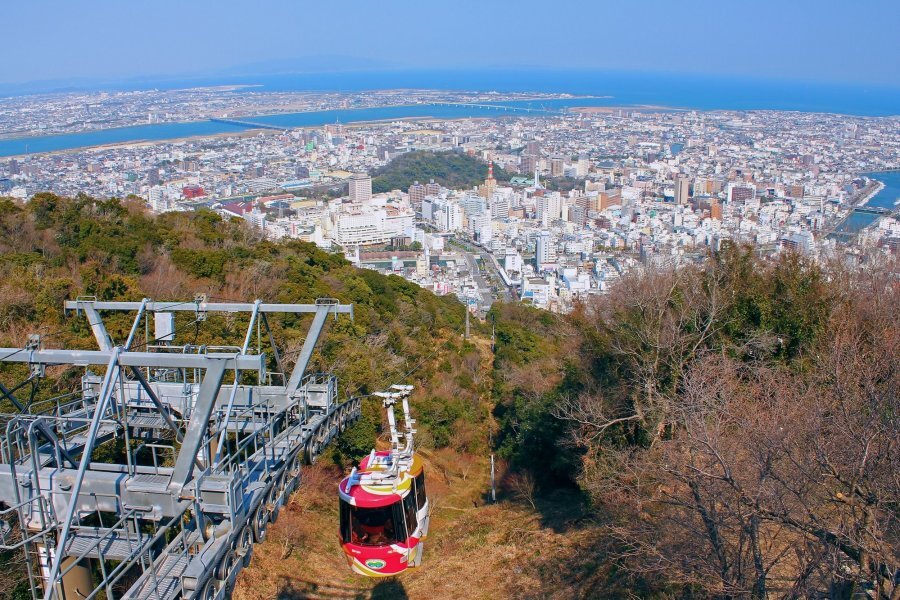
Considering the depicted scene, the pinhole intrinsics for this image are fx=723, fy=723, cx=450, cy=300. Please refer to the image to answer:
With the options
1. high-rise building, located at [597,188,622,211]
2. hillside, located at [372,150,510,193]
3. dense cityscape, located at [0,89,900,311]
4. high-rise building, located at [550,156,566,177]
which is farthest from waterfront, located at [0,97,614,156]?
high-rise building, located at [597,188,622,211]

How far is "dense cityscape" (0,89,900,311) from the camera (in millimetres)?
39562

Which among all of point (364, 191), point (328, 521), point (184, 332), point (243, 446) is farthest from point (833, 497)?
point (364, 191)

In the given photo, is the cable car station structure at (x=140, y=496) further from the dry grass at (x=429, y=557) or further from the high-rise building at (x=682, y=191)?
the high-rise building at (x=682, y=191)

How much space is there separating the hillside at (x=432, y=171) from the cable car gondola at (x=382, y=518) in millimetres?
60744

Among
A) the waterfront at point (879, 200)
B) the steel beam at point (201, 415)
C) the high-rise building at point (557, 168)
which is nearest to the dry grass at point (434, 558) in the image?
the steel beam at point (201, 415)

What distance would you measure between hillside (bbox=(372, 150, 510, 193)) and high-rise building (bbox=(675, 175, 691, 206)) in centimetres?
1766

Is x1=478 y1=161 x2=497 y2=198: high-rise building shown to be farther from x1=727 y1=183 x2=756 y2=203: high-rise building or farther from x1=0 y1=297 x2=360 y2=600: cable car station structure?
x1=0 y1=297 x2=360 y2=600: cable car station structure

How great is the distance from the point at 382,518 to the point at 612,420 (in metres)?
3.43

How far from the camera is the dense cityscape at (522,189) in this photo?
39562 mm

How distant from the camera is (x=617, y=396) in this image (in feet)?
26.9

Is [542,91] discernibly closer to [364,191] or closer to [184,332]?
[364,191]

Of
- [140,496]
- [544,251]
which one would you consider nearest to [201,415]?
[140,496]

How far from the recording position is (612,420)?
24.3ft

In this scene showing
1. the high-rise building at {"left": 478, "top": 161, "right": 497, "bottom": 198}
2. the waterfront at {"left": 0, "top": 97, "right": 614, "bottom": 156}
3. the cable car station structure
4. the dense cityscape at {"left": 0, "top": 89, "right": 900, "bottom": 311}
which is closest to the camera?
the cable car station structure
